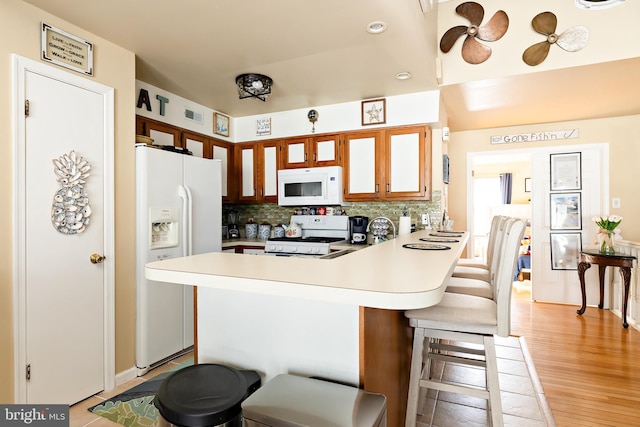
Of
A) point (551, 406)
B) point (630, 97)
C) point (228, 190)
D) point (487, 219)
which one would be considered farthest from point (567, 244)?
point (228, 190)

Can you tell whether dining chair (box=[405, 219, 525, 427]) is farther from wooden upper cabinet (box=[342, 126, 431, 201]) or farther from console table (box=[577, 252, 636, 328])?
console table (box=[577, 252, 636, 328])

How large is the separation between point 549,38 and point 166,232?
3573mm

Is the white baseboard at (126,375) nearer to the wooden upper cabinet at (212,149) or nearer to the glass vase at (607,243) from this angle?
the wooden upper cabinet at (212,149)

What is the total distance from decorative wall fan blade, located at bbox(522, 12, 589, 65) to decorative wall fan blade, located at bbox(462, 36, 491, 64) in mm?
309

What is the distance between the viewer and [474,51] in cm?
319

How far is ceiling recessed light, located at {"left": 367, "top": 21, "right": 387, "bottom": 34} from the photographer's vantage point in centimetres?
217

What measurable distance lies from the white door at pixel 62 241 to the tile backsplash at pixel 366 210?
2.27 m

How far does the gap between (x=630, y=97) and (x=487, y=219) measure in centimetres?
487

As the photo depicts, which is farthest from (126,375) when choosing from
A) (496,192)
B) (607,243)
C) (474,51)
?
(496,192)

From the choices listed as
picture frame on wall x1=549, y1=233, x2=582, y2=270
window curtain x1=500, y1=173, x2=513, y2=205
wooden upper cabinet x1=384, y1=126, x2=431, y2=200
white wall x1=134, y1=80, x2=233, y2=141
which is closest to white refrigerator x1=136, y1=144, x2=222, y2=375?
white wall x1=134, y1=80, x2=233, y2=141

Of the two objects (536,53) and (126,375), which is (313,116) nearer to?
(536,53)

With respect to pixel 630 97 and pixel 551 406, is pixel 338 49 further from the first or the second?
pixel 630 97

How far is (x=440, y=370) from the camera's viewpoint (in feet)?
8.66

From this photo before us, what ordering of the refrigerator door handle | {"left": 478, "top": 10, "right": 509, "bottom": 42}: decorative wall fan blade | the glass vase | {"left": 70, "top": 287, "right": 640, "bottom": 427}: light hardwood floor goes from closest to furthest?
{"left": 70, "top": 287, "right": 640, "bottom": 427}: light hardwood floor
the refrigerator door handle
{"left": 478, "top": 10, "right": 509, "bottom": 42}: decorative wall fan blade
the glass vase
